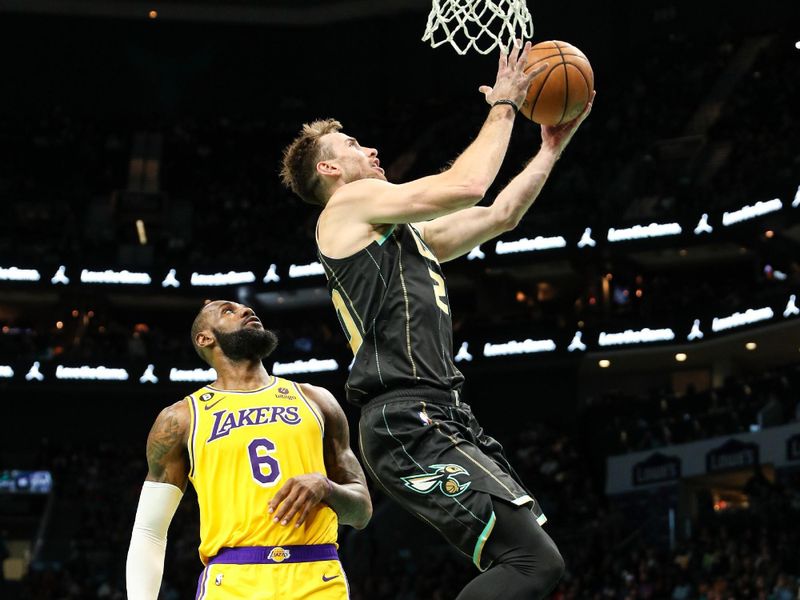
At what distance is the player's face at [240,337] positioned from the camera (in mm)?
6035

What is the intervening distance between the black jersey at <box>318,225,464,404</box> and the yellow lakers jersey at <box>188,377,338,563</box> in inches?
31.2

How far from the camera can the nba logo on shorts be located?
5484mm

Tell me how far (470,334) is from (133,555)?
26.9 metres

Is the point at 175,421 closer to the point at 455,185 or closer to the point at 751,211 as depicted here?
the point at 455,185

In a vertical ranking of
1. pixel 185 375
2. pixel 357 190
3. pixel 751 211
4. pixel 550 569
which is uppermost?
pixel 751 211

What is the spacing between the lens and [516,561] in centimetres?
452

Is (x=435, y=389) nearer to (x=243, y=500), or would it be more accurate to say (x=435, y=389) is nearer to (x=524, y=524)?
(x=524, y=524)

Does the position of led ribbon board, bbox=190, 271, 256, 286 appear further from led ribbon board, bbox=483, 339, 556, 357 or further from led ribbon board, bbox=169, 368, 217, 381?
led ribbon board, bbox=483, 339, 556, 357

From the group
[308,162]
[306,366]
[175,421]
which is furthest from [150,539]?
[306,366]

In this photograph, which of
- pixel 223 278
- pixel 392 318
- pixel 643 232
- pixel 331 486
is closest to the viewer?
pixel 392 318

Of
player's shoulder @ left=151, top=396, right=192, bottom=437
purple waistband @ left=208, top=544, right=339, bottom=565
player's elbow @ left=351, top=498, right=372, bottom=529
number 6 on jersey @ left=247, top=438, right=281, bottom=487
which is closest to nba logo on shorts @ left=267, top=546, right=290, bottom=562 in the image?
purple waistband @ left=208, top=544, right=339, bottom=565

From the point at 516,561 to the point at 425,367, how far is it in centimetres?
85

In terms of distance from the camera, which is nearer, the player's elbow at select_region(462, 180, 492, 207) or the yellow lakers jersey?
the player's elbow at select_region(462, 180, 492, 207)

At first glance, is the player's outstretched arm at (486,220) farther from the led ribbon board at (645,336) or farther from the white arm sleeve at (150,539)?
the led ribbon board at (645,336)
